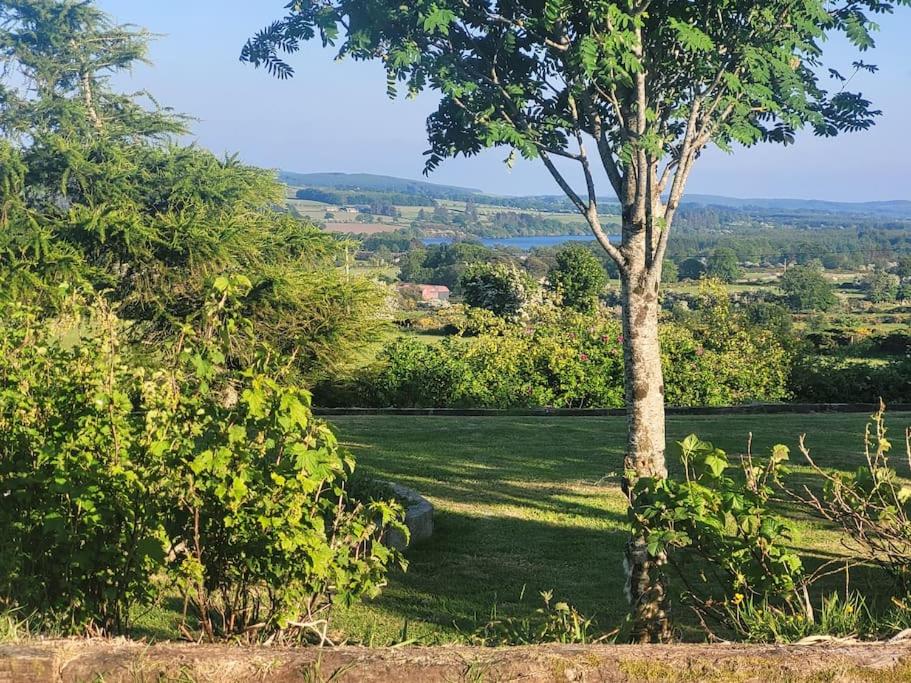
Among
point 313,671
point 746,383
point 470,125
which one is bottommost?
point 746,383

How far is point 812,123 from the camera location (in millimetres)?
5949

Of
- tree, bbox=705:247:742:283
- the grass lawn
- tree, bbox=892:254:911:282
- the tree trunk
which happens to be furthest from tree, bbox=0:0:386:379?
tree, bbox=892:254:911:282

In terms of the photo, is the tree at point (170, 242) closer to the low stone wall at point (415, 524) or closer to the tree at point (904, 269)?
the low stone wall at point (415, 524)

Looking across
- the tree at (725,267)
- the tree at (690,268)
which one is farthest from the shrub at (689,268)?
the tree at (725,267)

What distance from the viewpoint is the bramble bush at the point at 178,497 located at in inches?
140

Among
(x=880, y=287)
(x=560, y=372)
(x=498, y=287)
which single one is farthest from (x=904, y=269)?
(x=560, y=372)

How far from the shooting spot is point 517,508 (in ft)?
27.2

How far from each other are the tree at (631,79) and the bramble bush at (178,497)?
200cm

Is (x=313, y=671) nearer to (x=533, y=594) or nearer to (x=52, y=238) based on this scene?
(x=533, y=594)

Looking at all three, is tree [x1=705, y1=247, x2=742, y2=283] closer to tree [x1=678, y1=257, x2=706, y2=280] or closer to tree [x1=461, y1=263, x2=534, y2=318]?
tree [x1=678, y1=257, x2=706, y2=280]

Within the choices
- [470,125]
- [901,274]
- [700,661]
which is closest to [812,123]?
[470,125]

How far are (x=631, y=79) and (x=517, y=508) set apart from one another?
14.2 ft

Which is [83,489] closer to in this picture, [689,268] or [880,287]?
[880,287]

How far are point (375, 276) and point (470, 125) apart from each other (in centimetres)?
1553
